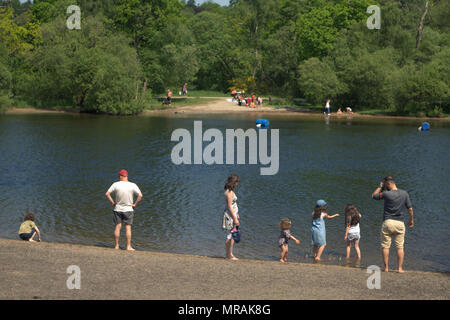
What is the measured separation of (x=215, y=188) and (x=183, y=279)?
48.4ft

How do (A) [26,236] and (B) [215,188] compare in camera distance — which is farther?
(B) [215,188]

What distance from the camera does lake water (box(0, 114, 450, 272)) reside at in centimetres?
1927

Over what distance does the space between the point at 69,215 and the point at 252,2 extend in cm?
8022

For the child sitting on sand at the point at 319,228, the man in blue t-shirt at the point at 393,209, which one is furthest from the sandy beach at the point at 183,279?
the child sitting on sand at the point at 319,228

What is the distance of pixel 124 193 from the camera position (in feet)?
53.5

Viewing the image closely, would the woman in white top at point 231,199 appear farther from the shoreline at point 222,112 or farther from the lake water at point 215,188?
the shoreline at point 222,112

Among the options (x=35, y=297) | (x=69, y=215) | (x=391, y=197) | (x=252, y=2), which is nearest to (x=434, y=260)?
(x=391, y=197)

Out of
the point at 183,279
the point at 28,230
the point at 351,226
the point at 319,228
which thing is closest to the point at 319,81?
the point at 351,226

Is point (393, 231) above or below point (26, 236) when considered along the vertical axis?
above

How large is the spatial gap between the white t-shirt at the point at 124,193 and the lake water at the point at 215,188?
232 centimetres

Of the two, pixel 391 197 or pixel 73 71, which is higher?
pixel 73 71

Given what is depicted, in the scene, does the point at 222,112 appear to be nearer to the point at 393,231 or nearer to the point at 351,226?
the point at 351,226

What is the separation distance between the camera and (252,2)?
96.8m
